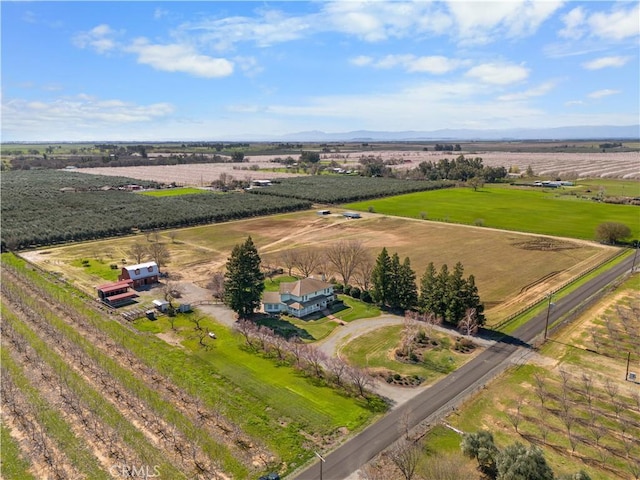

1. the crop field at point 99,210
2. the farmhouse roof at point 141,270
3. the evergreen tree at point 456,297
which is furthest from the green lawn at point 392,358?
the crop field at point 99,210

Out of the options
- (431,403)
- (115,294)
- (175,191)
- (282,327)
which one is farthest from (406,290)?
(175,191)

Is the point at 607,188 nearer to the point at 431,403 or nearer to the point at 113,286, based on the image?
the point at 431,403

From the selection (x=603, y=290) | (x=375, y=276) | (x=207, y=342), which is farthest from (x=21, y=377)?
(x=603, y=290)

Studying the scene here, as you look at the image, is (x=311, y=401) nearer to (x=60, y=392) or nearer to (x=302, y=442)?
(x=302, y=442)

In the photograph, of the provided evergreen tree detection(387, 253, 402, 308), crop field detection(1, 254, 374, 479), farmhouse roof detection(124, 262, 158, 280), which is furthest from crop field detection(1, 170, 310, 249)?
evergreen tree detection(387, 253, 402, 308)

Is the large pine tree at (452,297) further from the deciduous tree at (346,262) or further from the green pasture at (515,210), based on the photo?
the green pasture at (515,210)

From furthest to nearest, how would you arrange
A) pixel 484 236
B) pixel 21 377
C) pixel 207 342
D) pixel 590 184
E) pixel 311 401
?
pixel 590 184 → pixel 484 236 → pixel 207 342 → pixel 21 377 → pixel 311 401

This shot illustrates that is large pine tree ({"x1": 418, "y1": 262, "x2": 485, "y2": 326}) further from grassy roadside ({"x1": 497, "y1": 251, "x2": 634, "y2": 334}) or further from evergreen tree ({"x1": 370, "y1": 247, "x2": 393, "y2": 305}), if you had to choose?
evergreen tree ({"x1": 370, "y1": 247, "x2": 393, "y2": 305})
